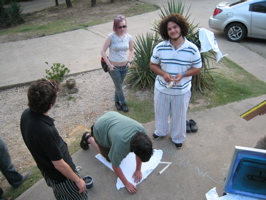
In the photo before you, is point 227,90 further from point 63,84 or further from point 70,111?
point 63,84

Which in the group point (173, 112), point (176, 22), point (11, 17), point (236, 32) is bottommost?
point (173, 112)

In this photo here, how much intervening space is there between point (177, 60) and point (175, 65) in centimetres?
6

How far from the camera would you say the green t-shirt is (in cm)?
222

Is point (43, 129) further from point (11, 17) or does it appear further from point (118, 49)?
point (11, 17)

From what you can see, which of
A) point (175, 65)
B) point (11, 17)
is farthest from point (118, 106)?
point (11, 17)

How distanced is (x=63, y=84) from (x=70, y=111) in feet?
3.48

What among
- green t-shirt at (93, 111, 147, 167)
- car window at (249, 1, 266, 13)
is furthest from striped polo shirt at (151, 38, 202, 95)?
car window at (249, 1, 266, 13)

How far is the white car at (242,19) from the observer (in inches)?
267

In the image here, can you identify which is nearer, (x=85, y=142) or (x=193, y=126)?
(x=85, y=142)

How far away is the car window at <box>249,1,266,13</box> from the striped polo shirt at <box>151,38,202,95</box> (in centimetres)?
549

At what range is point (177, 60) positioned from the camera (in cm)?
264

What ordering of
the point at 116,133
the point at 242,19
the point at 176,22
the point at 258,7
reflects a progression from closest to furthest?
the point at 116,133 → the point at 176,22 → the point at 258,7 → the point at 242,19

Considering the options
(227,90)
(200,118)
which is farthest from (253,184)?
→ (227,90)

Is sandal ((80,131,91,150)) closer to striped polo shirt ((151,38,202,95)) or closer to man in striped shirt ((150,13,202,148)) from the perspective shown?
man in striped shirt ((150,13,202,148))
